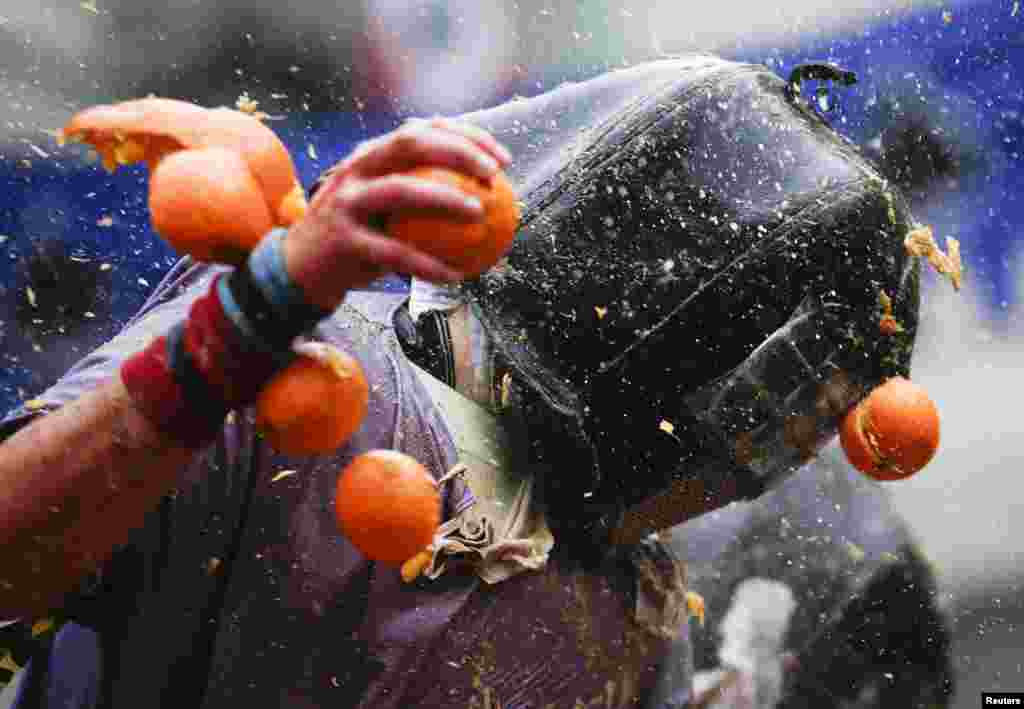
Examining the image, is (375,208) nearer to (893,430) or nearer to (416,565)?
(416,565)

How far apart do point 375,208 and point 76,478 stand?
19.9 inches

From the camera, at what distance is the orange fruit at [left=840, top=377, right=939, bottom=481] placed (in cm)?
179

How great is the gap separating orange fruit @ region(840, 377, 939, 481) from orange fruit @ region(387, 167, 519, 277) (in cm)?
103

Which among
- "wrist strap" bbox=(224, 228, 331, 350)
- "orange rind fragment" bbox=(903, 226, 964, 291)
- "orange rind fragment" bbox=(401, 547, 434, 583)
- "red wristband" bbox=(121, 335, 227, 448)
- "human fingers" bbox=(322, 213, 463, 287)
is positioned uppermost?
"human fingers" bbox=(322, 213, 463, 287)

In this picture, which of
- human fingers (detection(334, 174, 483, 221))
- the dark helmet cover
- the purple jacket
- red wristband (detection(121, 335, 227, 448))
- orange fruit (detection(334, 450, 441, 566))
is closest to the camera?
human fingers (detection(334, 174, 483, 221))

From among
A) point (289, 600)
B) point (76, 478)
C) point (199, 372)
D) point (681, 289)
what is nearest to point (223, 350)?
point (199, 372)

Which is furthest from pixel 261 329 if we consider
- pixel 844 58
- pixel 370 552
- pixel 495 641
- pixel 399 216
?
pixel 844 58

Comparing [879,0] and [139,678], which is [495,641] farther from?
[879,0]

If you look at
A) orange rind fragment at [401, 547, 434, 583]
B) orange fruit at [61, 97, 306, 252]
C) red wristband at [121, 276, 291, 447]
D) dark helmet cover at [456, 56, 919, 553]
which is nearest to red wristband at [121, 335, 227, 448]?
red wristband at [121, 276, 291, 447]

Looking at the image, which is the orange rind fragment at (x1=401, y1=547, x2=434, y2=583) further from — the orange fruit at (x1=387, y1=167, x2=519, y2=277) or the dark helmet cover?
the orange fruit at (x1=387, y1=167, x2=519, y2=277)

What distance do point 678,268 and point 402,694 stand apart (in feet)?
3.07

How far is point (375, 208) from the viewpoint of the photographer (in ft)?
3.14

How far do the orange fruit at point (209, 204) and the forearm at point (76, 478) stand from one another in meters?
0.20

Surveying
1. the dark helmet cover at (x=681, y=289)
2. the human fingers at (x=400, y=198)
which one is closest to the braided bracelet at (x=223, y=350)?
the human fingers at (x=400, y=198)
